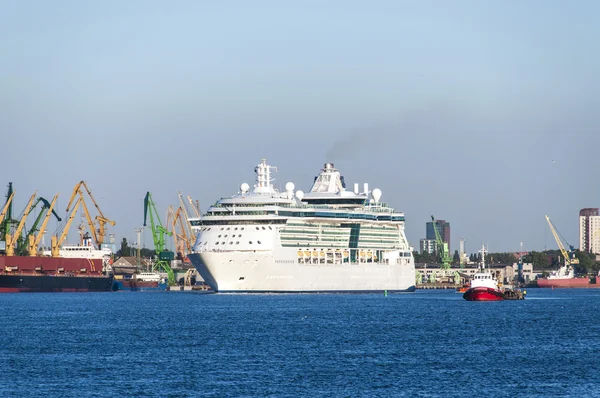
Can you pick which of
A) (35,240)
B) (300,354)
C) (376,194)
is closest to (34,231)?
(35,240)

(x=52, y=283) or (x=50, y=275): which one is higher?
(x=50, y=275)

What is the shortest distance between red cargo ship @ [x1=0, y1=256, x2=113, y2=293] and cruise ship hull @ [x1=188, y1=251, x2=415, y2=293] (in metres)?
35.8

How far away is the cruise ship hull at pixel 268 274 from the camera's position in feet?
417

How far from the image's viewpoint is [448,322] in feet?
273

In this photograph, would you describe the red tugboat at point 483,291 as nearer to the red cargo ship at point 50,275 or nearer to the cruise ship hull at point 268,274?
the cruise ship hull at point 268,274

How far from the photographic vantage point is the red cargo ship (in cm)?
15762

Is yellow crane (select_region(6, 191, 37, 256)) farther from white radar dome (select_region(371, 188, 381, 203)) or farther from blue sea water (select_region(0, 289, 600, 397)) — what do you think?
blue sea water (select_region(0, 289, 600, 397))

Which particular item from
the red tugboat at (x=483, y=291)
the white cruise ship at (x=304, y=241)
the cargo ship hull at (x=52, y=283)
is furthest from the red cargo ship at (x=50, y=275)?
the red tugboat at (x=483, y=291)

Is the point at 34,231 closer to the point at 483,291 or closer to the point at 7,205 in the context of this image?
the point at 7,205

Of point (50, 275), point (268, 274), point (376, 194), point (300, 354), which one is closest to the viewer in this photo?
point (300, 354)

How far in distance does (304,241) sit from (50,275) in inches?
1749

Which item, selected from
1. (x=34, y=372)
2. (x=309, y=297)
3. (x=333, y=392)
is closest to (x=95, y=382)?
(x=34, y=372)

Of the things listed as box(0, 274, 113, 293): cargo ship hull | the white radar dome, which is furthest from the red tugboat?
box(0, 274, 113, 293): cargo ship hull

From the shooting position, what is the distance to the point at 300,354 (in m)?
59.3
